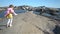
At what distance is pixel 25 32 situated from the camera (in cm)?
1445

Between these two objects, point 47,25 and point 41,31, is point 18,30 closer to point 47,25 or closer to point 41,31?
point 41,31

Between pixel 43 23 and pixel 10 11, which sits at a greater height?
pixel 10 11

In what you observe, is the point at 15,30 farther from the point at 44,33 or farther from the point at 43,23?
the point at 43,23

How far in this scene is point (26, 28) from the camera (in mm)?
15445

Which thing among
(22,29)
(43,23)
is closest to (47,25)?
(43,23)

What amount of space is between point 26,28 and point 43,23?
3.27 meters

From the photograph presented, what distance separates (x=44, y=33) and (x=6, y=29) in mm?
3347

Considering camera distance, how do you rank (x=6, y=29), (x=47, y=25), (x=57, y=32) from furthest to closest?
(x=47, y=25), (x=57, y=32), (x=6, y=29)

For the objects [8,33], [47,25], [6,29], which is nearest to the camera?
[8,33]

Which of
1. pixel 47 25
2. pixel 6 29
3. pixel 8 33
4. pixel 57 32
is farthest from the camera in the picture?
pixel 47 25

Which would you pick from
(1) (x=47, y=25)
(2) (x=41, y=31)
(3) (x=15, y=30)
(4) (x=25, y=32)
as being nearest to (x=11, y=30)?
(3) (x=15, y=30)

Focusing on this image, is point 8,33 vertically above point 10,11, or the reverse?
point 10,11

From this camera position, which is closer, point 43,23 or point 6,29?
point 6,29

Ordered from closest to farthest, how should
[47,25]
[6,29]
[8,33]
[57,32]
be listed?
[8,33]
[6,29]
[57,32]
[47,25]
